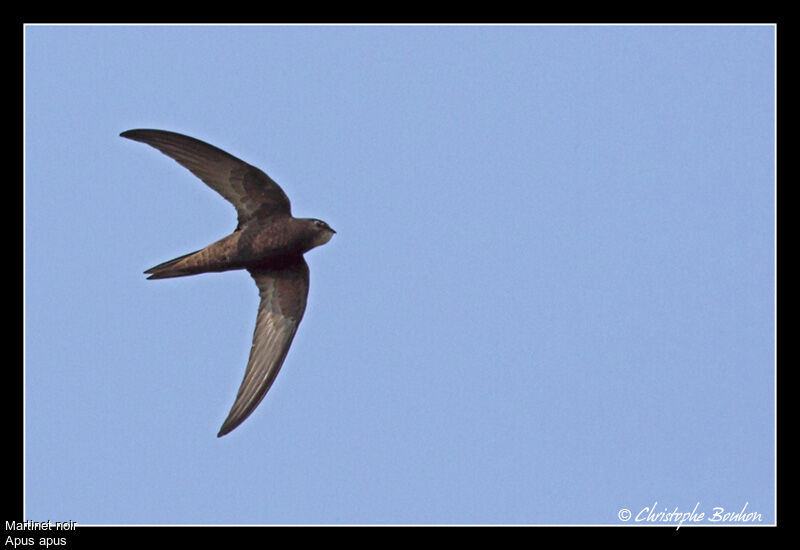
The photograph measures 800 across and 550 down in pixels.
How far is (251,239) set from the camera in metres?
14.8

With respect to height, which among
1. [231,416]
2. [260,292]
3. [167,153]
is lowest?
[231,416]

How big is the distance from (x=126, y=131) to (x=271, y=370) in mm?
2489

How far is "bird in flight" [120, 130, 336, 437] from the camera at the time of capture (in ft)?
48.0

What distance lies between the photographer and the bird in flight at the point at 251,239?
14633 millimetres

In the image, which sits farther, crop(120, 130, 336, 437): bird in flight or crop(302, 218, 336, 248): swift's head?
crop(302, 218, 336, 248): swift's head

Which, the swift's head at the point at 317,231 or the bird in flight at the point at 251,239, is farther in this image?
the swift's head at the point at 317,231

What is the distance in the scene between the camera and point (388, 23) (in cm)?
1534
